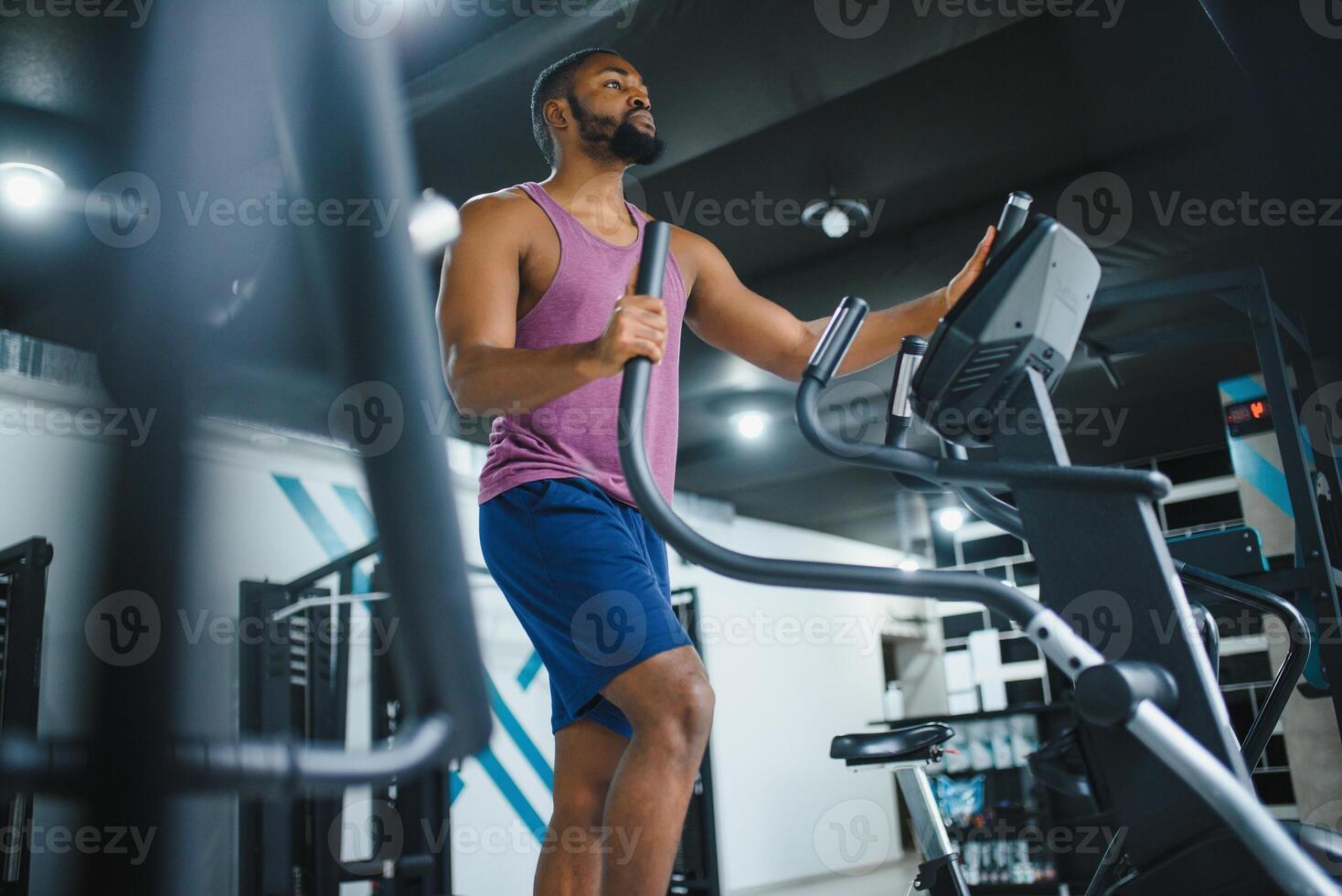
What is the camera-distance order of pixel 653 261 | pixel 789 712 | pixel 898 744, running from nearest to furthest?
pixel 653 261 < pixel 898 744 < pixel 789 712

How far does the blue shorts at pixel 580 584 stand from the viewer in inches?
46.1

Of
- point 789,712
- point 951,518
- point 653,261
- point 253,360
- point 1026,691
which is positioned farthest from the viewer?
point 951,518

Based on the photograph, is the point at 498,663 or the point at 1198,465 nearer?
the point at 498,663

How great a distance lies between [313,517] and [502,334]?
4091 mm

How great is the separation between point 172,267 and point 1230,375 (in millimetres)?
6379

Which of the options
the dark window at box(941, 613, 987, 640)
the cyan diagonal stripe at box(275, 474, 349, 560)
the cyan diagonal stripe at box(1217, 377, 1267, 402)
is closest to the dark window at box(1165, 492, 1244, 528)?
the cyan diagonal stripe at box(1217, 377, 1267, 402)

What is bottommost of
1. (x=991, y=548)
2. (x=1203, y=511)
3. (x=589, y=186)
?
(x=589, y=186)

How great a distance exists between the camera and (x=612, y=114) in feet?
5.17

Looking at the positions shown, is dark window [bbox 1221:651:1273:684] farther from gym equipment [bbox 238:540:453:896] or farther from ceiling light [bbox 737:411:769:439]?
gym equipment [bbox 238:540:453:896]

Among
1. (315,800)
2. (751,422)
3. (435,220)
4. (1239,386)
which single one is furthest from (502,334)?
(1239,386)

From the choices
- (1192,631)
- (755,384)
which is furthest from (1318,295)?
(1192,631)

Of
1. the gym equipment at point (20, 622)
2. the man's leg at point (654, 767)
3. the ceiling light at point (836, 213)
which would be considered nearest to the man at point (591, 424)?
the man's leg at point (654, 767)

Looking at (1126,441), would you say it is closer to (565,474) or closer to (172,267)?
(565,474)

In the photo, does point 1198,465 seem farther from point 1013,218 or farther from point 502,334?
point 502,334
